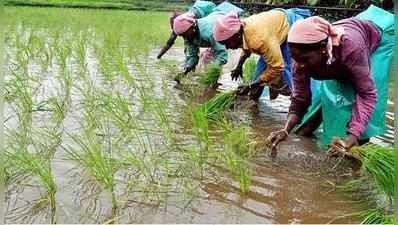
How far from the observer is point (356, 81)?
2688 mm

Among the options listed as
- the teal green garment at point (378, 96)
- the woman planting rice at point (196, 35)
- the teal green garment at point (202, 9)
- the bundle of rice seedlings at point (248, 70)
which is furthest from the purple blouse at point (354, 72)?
the teal green garment at point (202, 9)

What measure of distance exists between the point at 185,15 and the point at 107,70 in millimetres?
850

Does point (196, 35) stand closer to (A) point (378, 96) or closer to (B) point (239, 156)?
(A) point (378, 96)

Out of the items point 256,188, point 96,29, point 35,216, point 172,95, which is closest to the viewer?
point 35,216

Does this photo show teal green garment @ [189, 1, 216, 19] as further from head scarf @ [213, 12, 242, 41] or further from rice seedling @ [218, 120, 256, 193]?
rice seedling @ [218, 120, 256, 193]

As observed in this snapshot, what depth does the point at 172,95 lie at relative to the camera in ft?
15.5

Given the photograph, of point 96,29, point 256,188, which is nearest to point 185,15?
point 256,188

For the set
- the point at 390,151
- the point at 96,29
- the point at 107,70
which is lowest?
the point at 96,29

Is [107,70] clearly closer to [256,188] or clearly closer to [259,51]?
[259,51]

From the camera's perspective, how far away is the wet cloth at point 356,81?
2.65 m

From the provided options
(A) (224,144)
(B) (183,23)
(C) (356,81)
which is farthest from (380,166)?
(B) (183,23)

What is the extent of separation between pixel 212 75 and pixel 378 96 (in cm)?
225

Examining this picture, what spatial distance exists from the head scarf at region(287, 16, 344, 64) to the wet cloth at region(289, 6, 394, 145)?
0.17 feet

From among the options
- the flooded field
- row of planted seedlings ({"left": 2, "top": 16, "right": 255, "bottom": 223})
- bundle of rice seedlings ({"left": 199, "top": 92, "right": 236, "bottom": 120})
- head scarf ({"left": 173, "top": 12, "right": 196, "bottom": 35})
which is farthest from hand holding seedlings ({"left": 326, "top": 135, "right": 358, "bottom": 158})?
head scarf ({"left": 173, "top": 12, "right": 196, "bottom": 35})
